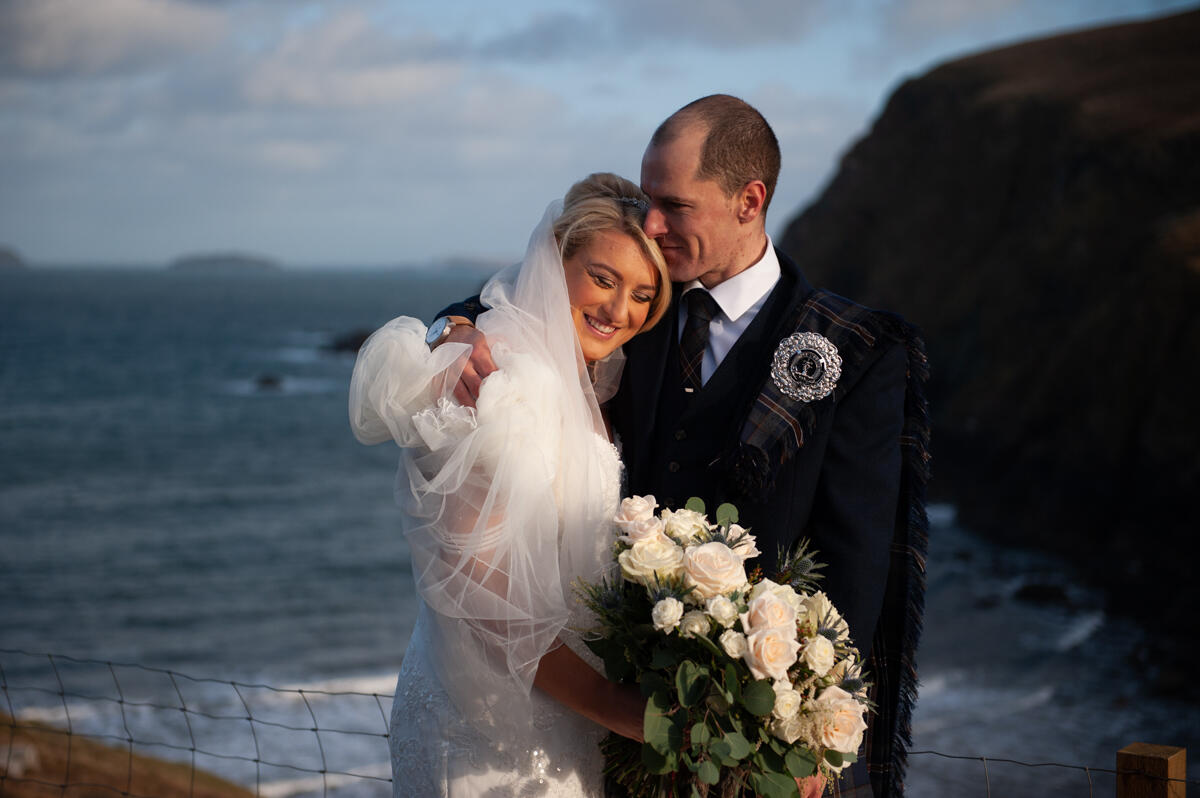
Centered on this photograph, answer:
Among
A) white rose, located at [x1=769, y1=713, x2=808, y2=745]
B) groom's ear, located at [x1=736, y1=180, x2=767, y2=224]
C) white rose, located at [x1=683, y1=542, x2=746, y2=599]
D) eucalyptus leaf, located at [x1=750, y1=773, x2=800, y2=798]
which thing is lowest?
eucalyptus leaf, located at [x1=750, y1=773, x2=800, y2=798]

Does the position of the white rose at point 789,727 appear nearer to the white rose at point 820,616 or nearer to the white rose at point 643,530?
the white rose at point 820,616

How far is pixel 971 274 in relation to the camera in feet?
106

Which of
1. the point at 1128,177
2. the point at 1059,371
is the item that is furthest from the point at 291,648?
the point at 1128,177

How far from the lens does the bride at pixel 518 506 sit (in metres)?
2.70

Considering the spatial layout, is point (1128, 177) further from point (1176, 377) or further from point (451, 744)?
point (451, 744)

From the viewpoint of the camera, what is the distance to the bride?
270 centimetres

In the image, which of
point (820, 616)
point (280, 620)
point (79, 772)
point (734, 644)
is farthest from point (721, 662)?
point (280, 620)

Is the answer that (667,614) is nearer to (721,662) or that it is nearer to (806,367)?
(721,662)

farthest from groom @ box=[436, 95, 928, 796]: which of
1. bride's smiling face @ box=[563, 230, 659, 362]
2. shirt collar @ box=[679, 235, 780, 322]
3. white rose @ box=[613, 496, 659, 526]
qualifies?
white rose @ box=[613, 496, 659, 526]

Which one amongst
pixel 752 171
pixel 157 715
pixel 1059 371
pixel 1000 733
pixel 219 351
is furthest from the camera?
pixel 219 351

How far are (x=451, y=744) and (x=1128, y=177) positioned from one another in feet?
91.7

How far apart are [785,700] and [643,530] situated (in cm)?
51

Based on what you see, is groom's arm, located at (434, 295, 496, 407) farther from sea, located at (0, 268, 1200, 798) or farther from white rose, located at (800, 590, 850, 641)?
sea, located at (0, 268, 1200, 798)

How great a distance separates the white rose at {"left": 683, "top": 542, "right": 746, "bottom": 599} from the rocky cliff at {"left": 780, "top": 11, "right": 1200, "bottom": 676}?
15.1m
